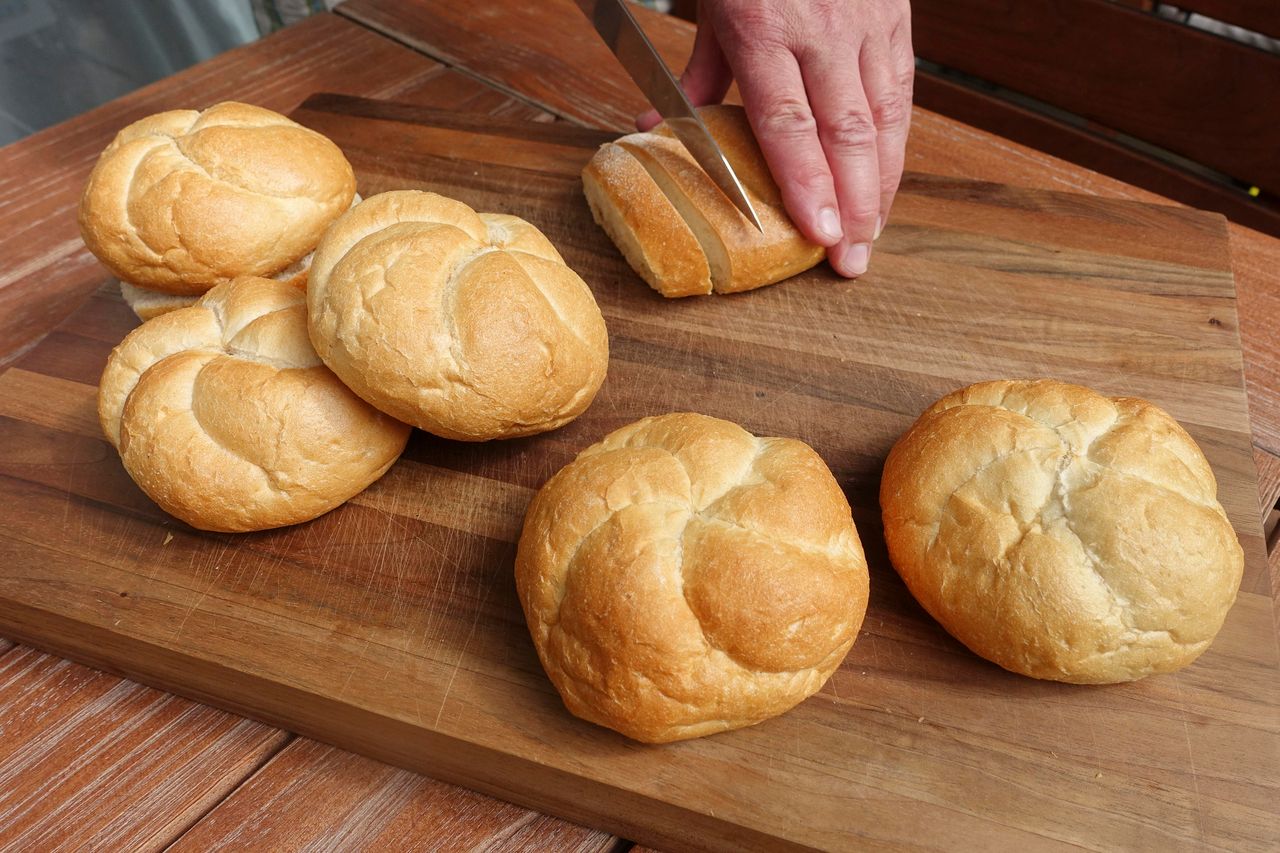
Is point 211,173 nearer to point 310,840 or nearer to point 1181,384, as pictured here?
point 310,840

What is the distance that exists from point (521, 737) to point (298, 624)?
1.64ft

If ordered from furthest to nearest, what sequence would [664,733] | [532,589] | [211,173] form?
[211,173] < [532,589] < [664,733]

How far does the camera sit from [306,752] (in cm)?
172

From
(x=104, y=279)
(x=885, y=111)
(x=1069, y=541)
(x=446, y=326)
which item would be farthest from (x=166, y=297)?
(x=1069, y=541)

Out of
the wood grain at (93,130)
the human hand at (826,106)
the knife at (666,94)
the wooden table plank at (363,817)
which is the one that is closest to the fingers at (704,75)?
the human hand at (826,106)

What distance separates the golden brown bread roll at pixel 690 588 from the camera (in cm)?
149

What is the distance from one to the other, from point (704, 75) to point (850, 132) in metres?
0.70

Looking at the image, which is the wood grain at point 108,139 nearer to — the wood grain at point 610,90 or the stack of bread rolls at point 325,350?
the wood grain at point 610,90

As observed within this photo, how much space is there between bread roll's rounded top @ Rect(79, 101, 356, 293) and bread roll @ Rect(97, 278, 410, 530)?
0.23 meters

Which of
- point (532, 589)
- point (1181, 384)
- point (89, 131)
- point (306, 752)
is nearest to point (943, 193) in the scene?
point (1181, 384)

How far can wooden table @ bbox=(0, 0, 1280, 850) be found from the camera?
1.62m

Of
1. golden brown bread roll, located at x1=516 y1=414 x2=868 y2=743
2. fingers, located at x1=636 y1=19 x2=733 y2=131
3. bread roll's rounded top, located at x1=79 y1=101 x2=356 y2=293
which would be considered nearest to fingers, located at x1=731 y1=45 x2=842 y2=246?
fingers, located at x1=636 y1=19 x2=733 y2=131

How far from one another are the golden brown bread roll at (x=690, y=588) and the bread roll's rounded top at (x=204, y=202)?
99cm

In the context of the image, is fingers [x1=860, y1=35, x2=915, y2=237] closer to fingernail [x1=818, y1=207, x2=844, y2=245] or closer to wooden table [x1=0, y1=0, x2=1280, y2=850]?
fingernail [x1=818, y1=207, x2=844, y2=245]
